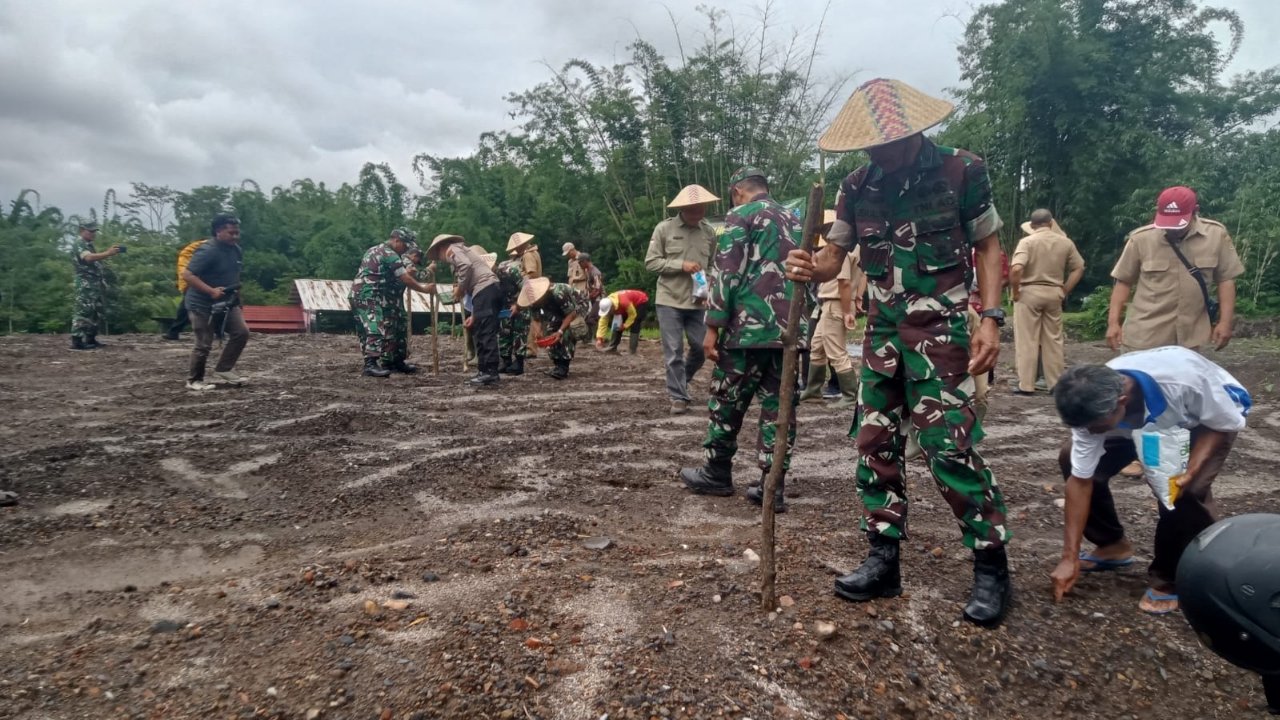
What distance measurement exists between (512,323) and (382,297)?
1.62 metres

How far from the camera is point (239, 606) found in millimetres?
2736

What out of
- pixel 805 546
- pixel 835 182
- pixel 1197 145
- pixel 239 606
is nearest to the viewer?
pixel 239 606

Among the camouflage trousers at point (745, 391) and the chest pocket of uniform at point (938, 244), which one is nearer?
the chest pocket of uniform at point (938, 244)

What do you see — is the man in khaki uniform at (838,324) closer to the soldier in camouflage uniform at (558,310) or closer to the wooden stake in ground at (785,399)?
the soldier in camouflage uniform at (558,310)

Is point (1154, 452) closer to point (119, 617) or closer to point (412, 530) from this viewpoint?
point (412, 530)

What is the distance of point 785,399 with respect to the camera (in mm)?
2553

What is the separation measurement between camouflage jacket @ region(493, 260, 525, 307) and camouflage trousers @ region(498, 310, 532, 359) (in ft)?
0.78

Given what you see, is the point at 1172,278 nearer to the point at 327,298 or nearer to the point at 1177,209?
the point at 1177,209

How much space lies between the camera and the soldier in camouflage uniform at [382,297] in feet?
29.2

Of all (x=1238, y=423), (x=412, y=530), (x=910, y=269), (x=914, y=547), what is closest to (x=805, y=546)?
(x=914, y=547)

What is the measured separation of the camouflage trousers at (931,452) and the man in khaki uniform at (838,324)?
3639 mm

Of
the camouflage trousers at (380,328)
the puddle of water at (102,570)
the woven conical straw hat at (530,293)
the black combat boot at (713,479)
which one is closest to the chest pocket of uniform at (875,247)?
the black combat boot at (713,479)

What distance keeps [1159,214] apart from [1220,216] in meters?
12.8

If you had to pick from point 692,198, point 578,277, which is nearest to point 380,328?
point 578,277
